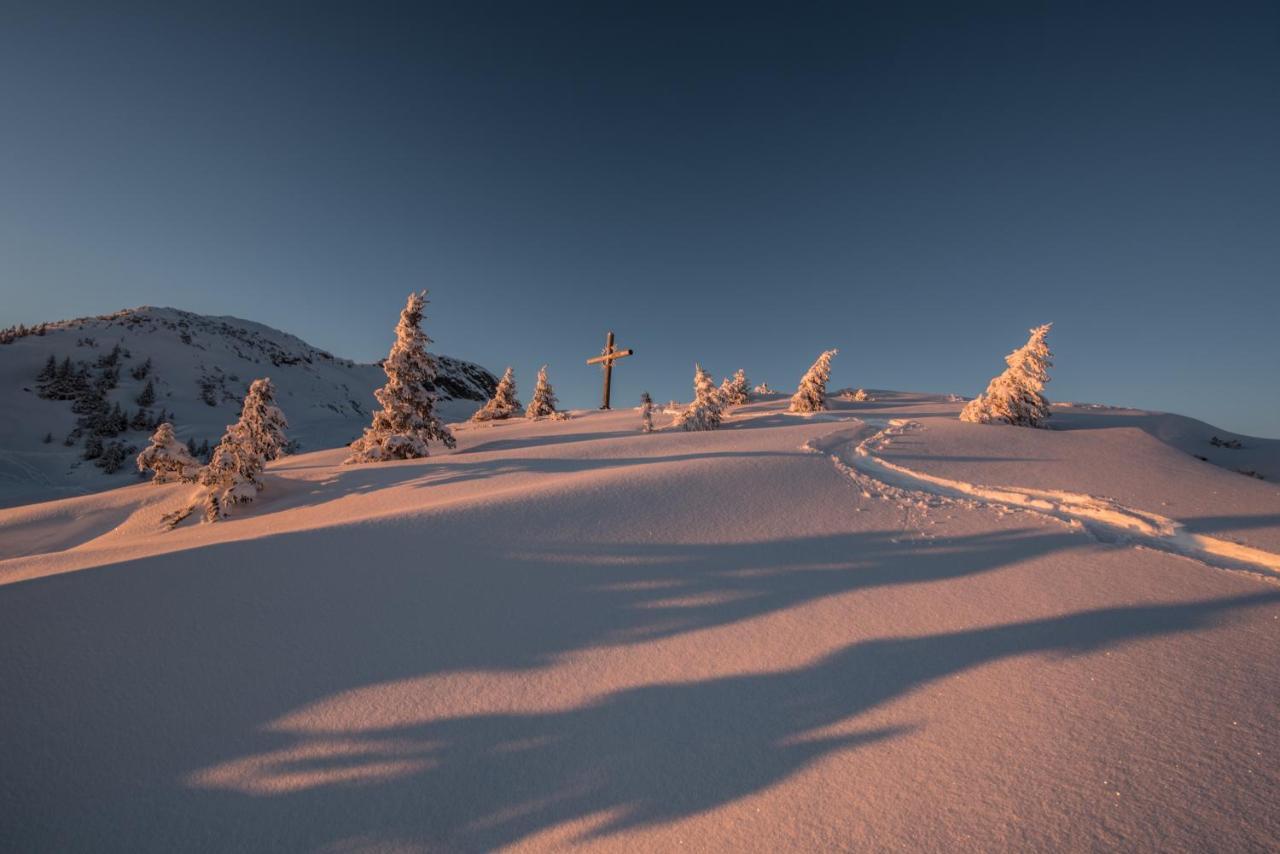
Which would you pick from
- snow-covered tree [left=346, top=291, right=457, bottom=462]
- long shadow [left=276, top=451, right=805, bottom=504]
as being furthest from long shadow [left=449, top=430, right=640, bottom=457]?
long shadow [left=276, top=451, right=805, bottom=504]

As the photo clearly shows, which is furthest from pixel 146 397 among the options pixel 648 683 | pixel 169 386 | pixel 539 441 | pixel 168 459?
pixel 648 683

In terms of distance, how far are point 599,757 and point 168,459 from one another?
1071cm

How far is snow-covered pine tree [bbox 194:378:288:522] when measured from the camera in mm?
7418

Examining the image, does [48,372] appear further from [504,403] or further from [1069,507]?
[1069,507]

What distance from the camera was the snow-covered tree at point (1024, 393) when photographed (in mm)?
11414

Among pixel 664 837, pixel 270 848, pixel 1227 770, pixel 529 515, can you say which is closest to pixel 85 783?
pixel 270 848

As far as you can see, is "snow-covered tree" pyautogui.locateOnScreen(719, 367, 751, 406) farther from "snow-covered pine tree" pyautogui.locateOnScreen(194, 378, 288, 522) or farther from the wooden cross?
"snow-covered pine tree" pyautogui.locateOnScreen(194, 378, 288, 522)

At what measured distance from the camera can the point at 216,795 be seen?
2443 mm

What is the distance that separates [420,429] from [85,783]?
9.65 metres

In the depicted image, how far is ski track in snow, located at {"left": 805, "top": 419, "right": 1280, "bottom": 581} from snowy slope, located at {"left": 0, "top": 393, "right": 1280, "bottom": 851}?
0.13 metres

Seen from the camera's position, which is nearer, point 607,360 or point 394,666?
point 394,666

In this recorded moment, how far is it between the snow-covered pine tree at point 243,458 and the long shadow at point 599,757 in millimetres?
6724

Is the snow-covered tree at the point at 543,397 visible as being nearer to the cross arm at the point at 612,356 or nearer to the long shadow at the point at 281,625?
the cross arm at the point at 612,356

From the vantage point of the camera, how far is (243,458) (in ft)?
25.7
